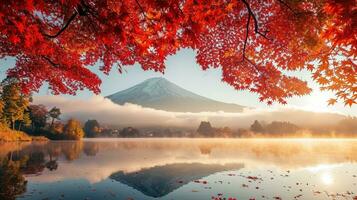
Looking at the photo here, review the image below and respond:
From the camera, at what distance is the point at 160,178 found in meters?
21.4

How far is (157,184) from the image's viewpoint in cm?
1928

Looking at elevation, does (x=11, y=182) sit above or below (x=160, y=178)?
above

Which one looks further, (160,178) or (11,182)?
(160,178)

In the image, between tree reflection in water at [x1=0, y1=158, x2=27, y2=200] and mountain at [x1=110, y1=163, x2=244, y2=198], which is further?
mountain at [x1=110, y1=163, x2=244, y2=198]

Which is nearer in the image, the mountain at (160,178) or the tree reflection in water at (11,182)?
the tree reflection in water at (11,182)

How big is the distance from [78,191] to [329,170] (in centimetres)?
2093

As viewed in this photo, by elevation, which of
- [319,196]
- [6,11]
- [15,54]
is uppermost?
[15,54]

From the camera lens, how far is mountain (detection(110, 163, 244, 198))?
1781 centimetres

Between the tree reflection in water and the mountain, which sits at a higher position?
the tree reflection in water

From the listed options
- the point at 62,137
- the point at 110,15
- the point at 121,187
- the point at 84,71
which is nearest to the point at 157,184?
the point at 121,187

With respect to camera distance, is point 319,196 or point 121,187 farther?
point 121,187

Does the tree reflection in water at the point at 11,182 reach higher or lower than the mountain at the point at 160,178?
higher

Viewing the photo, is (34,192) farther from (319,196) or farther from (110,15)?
(319,196)

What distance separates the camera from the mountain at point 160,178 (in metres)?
17.8
